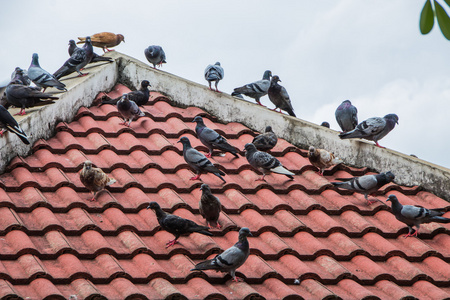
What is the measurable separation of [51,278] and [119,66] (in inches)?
179

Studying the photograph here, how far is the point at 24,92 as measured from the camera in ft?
21.8

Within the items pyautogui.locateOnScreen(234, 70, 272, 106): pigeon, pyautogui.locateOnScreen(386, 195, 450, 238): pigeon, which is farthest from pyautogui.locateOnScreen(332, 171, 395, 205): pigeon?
pyautogui.locateOnScreen(234, 70, 272, 106): pigeon

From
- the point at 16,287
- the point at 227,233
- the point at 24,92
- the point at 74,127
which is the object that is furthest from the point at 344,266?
the point at 24,92

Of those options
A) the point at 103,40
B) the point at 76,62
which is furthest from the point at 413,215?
the point at 103,40

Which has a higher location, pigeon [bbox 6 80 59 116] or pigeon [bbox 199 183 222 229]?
pigeon [bbox 6 80 59 116]

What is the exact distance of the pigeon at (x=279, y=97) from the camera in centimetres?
980

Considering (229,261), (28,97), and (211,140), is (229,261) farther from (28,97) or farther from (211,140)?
(28,97)

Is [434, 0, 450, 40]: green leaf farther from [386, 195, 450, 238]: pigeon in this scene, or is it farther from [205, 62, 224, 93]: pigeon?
[205, 62, 224, 93]: pigeon

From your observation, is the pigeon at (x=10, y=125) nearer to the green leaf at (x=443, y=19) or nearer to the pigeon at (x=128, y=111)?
the pigeon at (x=128, y=111)

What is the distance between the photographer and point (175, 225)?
4824 millimetres

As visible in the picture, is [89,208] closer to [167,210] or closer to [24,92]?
[167,210]

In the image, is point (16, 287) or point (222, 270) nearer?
point (16, 287)

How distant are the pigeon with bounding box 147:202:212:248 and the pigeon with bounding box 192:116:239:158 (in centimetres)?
161

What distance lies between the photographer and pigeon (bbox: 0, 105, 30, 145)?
18.6ft
